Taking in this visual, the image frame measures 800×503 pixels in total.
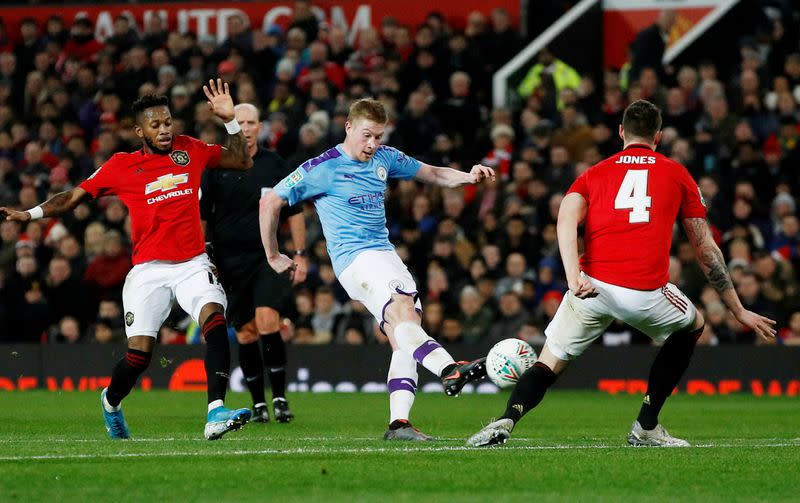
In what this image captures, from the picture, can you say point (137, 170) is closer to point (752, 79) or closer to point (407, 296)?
point (407, 296)

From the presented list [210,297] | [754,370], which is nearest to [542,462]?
[210,297]

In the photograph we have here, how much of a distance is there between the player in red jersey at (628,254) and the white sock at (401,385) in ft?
2.29

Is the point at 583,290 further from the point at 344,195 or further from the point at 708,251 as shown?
the point at 344,195

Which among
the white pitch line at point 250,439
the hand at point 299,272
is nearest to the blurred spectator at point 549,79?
the hand at point 299,272

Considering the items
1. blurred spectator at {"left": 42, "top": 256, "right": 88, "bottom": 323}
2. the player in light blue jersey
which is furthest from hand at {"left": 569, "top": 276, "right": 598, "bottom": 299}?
blurred spectator at {"left": 42, "top": 256, "right": 88, "bottom": 323}

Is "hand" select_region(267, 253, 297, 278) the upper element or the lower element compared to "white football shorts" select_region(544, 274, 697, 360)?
upper

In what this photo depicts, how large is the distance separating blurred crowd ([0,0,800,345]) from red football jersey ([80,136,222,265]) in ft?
20.8

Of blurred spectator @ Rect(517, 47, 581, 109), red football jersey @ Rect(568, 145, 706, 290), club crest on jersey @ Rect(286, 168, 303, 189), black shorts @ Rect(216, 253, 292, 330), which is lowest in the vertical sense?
black shorts @ Rect(216, 253, 292, 330)

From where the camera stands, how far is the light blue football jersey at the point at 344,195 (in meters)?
10.1

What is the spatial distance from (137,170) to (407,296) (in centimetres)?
211

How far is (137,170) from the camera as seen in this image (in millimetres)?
10430

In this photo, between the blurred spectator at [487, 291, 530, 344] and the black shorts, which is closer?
the black shorts

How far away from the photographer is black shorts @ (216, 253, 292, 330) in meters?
12.8

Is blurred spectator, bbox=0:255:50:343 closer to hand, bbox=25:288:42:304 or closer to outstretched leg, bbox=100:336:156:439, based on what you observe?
hand, bbox=25:288:42:304
